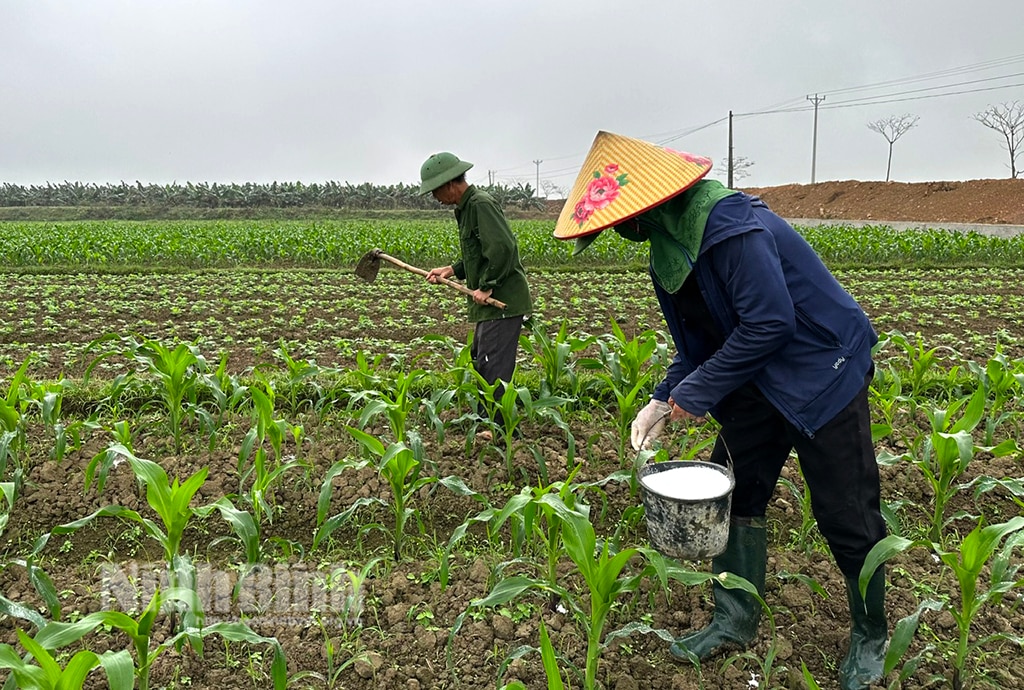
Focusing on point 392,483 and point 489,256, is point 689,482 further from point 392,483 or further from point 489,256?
point 489,256

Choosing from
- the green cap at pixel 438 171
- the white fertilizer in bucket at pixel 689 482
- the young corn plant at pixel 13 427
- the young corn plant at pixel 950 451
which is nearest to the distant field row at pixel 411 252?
the green cap at pixel 438 171

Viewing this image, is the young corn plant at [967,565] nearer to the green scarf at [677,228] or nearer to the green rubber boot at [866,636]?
the green rubber boot at [866,636]

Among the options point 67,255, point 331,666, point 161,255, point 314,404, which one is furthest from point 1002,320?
point 67,255

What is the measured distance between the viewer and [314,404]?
470cm

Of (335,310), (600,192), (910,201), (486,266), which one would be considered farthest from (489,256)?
(910,201)

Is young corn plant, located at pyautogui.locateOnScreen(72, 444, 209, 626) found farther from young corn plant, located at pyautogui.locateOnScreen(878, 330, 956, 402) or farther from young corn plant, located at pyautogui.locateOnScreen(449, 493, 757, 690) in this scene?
young corn plant, located at pyautogui.locateOnScreen(878, 330, 956, 402)

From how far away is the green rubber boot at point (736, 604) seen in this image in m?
2.44

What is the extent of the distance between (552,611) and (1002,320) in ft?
22.5

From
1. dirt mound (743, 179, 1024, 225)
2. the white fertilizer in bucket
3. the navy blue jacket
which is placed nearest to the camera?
the navy blue jacket

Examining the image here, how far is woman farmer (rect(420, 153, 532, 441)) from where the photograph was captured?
152 inches

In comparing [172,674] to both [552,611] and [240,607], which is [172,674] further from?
[552,611]

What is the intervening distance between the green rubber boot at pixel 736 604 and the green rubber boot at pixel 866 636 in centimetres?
29

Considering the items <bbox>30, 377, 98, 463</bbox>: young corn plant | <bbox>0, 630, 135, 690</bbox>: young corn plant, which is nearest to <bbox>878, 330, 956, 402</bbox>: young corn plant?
<bbox>0, 630, 135, 690</bbox>: young corn plant

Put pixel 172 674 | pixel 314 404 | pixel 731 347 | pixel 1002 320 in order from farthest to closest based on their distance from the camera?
1. pixel 1002 320
2. pixel 314 404
3. pixel 172 674
4. pixel 731 347
